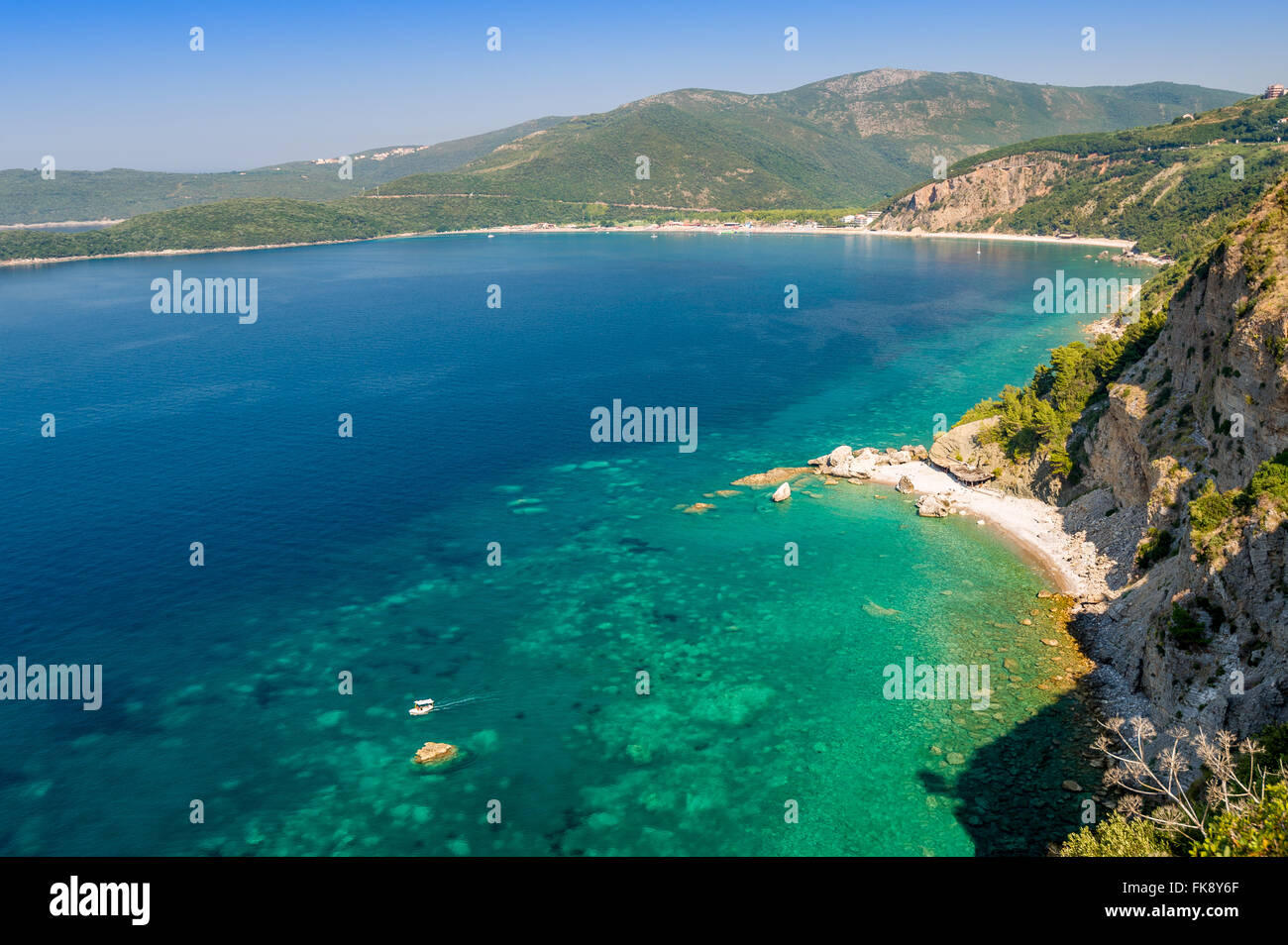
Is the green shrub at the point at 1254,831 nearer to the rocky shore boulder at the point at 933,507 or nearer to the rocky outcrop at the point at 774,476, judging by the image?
the rocky shore boulder at the point at 933,507

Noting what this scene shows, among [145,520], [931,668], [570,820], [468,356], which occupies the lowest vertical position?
[570,820]

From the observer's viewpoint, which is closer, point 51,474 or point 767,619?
point 767,619

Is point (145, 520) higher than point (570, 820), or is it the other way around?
point (145, 520)

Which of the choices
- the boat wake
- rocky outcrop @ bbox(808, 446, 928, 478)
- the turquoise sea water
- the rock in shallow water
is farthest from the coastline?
the boat wake

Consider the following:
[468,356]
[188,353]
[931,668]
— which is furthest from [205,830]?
[188,353]

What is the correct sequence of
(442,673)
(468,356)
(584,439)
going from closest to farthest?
(442,673) < (584,439) < (468,356)

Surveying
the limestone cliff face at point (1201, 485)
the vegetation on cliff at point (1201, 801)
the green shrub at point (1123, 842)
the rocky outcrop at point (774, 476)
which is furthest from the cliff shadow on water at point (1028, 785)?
the rocky outcrop at point (774, 476)
